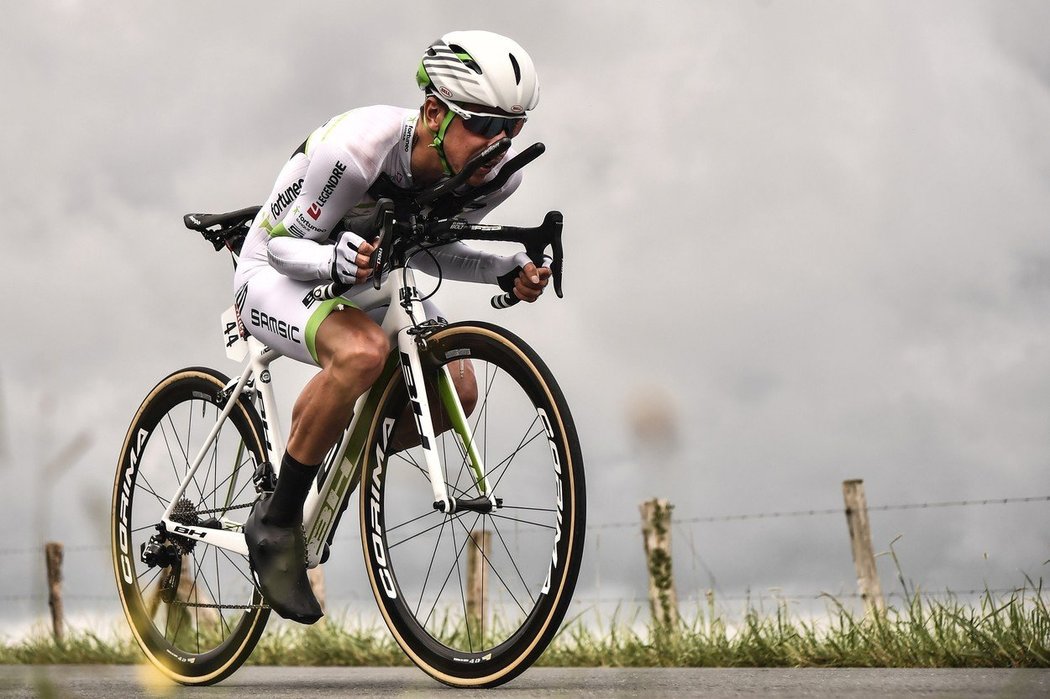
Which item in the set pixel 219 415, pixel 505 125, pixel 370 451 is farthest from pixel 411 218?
pixel 219 415

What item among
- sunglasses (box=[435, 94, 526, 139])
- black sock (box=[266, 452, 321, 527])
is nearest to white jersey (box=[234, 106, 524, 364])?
sunglasses (box=[435, 94, 526, 139])

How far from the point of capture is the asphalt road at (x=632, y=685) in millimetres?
4168

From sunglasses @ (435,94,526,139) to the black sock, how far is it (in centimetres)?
150

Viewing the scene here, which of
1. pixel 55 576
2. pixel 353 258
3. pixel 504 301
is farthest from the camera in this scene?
pixel 55 576

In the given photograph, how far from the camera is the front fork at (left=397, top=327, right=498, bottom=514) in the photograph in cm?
425

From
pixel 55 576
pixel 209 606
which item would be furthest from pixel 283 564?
pixel 55 576

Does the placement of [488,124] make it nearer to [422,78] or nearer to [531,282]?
[422,78]

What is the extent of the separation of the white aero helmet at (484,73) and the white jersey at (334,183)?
0.91ft

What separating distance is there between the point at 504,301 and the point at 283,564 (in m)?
1.40

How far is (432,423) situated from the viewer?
450 centimetres

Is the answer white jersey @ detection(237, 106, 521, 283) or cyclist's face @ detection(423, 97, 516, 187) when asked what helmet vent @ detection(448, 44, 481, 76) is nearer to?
cyclist's face @ detection(423, 97, 516, 187)

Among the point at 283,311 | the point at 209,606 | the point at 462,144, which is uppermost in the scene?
the point at 462,144

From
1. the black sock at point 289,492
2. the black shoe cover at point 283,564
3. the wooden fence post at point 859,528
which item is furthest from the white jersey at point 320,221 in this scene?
the wooden fence post at point 859,528

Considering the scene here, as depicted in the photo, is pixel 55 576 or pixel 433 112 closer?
pixel 433 112
